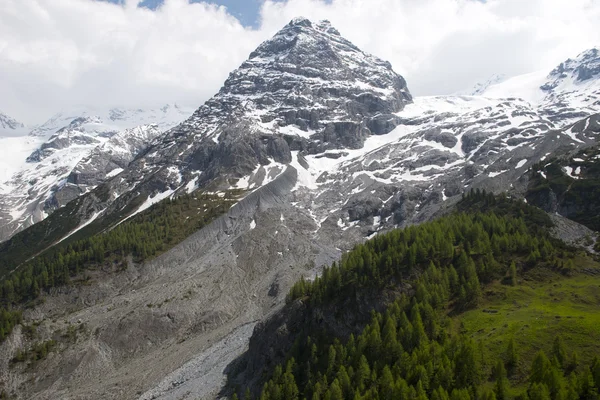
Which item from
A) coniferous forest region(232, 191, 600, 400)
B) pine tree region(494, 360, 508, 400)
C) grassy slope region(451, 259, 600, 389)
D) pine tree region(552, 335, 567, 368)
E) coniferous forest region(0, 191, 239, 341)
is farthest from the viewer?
coniferous forest region(0, 191, 239, 341)

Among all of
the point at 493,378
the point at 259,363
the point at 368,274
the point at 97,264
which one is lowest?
the point at 493,378

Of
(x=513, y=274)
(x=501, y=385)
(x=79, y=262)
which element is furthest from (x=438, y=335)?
(x=79, y=262)

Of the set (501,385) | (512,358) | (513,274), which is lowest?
(501,385)

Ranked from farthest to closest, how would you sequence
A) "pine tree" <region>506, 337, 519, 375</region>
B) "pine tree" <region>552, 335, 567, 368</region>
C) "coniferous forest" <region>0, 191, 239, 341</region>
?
"coniferous forest" <region>0, 191, 239, 341</region>
"pine tree" <region>506, 337, 519, 375</region>
"pine tree" <region>552, 335, 567, 368</region>

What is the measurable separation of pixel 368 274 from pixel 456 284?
63.6 ft

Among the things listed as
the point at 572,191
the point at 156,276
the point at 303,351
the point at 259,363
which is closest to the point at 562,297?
the point at 303,351

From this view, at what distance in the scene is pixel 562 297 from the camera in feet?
288

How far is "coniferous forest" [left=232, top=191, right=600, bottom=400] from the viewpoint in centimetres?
6400

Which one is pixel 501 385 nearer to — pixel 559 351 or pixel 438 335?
pixel 559 351

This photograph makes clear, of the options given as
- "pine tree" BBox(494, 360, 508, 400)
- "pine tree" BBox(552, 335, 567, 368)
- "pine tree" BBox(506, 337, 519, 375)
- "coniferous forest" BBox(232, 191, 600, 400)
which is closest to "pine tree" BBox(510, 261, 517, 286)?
"coniferous forest" BBox(232, 191, 600, 400)

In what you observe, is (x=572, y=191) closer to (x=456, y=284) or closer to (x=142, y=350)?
(x=456, y=284)

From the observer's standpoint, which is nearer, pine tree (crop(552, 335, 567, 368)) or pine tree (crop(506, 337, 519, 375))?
pine tree (crop(552, 335, 567, 368))

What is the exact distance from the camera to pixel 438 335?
81.4 m

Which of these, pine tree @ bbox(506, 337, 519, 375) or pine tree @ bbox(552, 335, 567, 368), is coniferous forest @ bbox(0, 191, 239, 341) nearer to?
pine tree @ bbox(506, 337, 519, 375)
